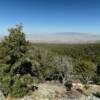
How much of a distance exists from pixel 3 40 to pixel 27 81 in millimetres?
6638

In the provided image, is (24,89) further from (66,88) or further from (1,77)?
(66,88)

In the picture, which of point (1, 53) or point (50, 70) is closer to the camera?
point (1, 53)

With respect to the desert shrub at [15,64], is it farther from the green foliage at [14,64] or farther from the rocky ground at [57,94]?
the rocky ground at [57,94]

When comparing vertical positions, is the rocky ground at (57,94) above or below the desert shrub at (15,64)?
below

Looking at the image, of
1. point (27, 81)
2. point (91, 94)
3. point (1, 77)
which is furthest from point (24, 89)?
point (91, 94)

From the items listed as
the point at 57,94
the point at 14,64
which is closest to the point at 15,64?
the point at 14,64

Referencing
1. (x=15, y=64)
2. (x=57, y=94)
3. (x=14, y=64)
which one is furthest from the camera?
(x=57, y=94)

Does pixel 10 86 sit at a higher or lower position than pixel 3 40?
lower

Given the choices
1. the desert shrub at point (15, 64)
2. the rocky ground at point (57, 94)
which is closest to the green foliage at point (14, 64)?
the desert shrub at point (15, 64)

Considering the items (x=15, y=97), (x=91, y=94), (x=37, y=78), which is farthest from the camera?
(x=91, y=94)

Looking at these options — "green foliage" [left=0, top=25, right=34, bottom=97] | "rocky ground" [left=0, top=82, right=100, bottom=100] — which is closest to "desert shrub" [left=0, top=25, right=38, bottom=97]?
"green foliage" [left=0, top=25, right=34, bottom=97]

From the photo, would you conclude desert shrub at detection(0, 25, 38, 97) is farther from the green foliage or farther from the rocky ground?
the rocky ground

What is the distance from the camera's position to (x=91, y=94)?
110ft

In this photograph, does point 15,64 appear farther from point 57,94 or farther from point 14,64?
point 57,94
